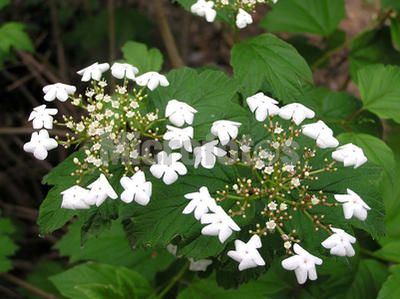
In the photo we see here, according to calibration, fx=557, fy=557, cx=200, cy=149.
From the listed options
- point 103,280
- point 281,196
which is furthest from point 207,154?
point 103,280

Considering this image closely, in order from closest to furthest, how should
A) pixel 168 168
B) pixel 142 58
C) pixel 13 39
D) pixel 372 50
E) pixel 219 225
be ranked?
1. pixel 219 225
2. pixel 168 168
3. pixel 142 58
4. pixel 372 50
5. pixel 13 39

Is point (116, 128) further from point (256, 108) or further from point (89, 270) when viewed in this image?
point (89, 270)

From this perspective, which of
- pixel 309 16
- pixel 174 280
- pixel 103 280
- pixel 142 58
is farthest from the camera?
pixel 309 16

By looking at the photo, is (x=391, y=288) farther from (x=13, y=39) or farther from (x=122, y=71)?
(x=13, y=39)

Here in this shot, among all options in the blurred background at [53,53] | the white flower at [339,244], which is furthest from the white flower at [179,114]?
the blurred background at [53,53]

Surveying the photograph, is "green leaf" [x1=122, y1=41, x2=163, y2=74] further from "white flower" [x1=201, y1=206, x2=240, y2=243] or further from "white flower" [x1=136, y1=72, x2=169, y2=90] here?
"white flower" [x1=201, y1=206, x2=240, y2=243]

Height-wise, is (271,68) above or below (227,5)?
below

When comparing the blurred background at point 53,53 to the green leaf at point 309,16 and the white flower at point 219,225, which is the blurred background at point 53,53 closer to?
the green leaf at point 309,16

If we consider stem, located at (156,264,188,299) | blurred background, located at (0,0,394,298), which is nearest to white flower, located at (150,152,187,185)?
stem, located at (156,264,188,299)
